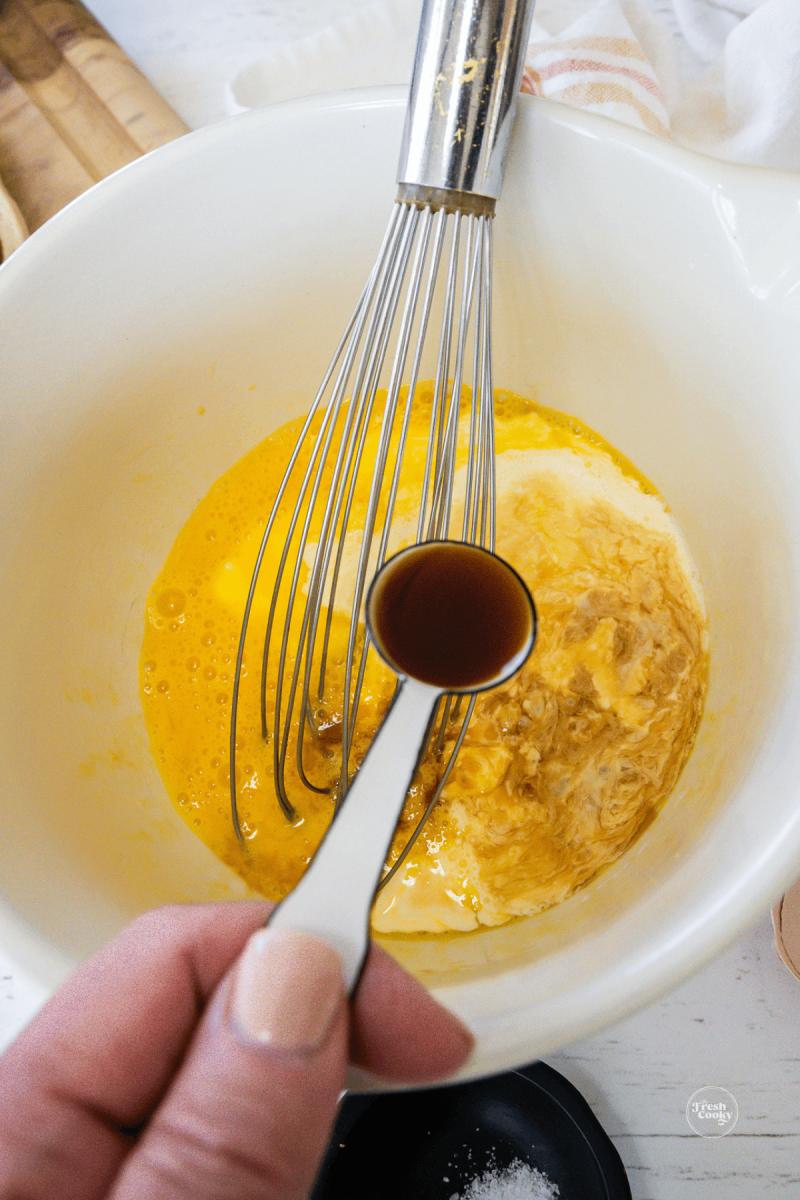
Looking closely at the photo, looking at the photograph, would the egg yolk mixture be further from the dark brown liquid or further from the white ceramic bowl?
the dark brown liquid

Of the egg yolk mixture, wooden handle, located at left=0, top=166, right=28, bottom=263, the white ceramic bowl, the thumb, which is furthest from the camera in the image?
wooden handle, located at left=0, top=166, right=28, bottom=263

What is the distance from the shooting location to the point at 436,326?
72 centimetres

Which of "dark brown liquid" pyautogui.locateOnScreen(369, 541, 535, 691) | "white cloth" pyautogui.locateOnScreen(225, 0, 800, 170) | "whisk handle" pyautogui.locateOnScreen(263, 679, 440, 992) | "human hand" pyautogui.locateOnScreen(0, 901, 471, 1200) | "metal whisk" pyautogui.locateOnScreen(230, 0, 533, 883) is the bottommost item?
"human hand" pyautogui.locateOnScreen(0, 901, 471, 1200)

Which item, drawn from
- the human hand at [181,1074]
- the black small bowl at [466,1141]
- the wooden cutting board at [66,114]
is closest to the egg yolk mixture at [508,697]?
the black small bowl at [466,1141]

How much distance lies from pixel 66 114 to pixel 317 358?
40 cm

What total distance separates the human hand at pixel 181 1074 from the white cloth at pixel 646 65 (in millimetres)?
802

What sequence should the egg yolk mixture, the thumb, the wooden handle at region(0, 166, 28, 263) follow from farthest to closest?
the wooden handle at region(0, 166, 28, 263)
the egg yolk mixture
the thumb

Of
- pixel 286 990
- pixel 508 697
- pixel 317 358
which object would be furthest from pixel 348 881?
pixel 317 358

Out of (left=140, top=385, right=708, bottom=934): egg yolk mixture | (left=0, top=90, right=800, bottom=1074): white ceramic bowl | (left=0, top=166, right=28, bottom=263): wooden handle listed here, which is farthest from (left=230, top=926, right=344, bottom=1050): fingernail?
(left=0, top=166, right=28, bottom=263): wooden handle

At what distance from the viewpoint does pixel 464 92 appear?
499mm

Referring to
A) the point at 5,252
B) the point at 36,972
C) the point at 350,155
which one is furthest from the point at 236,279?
the point at 36,972

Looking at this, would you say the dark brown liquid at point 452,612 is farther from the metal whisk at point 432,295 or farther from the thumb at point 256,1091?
the thumb at point 256,1091

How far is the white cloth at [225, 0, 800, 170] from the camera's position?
73 centimetres

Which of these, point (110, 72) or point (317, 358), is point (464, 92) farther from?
point (110, 72)
